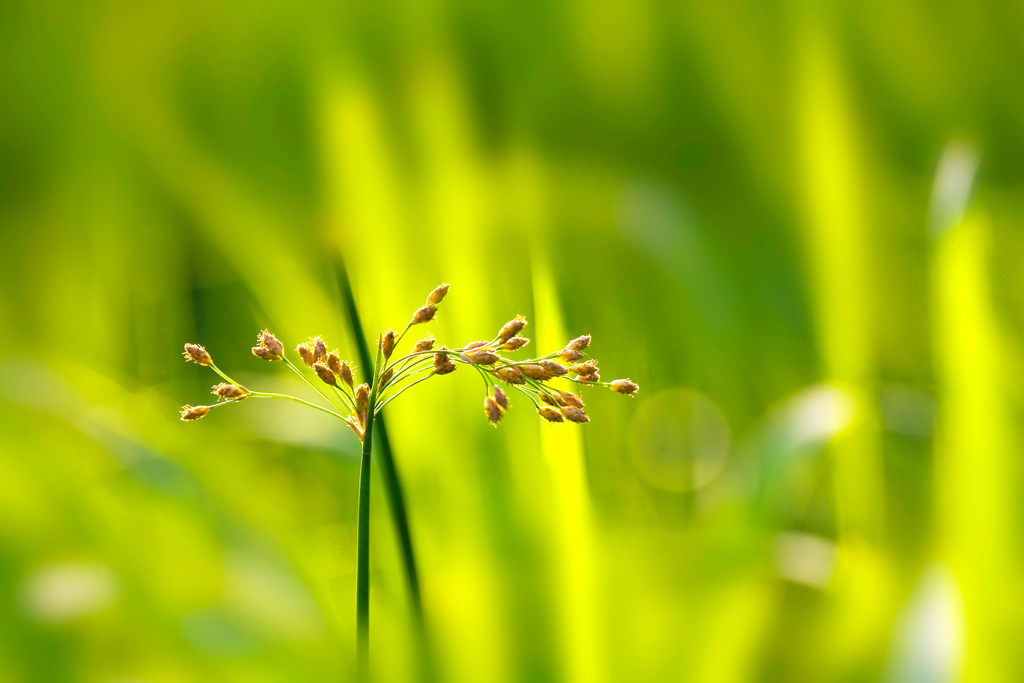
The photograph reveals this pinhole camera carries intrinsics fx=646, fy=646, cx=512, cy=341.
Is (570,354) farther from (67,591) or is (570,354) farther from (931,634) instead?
(67,591)

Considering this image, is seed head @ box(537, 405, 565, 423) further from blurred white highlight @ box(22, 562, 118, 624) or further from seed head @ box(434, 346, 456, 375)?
blurred white highlight @ box(22, 562, 118, 624)

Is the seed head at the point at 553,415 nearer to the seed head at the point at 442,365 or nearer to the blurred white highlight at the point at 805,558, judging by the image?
the seed head at the point at 442,365

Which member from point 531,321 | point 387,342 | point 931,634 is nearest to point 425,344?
point 387,342

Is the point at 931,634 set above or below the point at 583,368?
below

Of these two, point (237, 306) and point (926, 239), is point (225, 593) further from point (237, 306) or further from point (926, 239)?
point (926, 239)

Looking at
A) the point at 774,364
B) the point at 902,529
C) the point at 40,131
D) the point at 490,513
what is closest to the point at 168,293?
the point at 40,131

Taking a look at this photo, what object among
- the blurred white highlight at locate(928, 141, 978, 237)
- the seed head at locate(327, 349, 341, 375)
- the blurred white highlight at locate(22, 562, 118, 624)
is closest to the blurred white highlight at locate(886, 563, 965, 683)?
the blurred white highlight at locate(928, 141, 978, 237)
